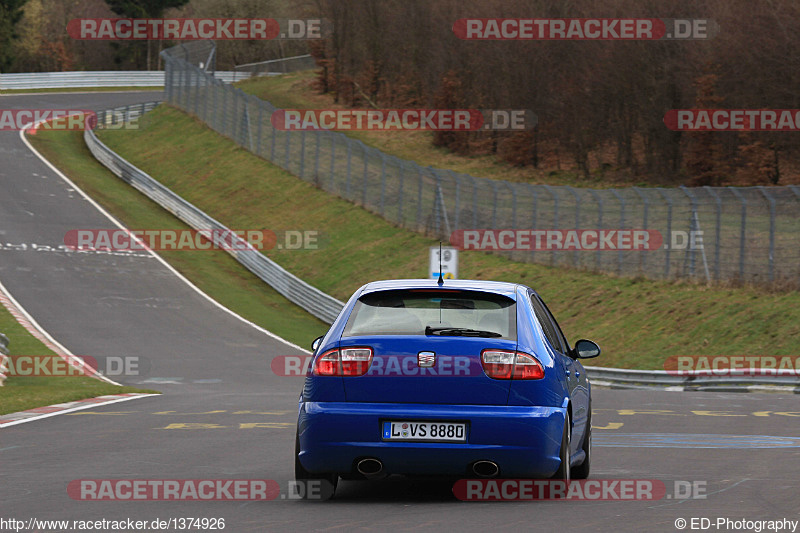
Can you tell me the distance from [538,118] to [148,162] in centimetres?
1879

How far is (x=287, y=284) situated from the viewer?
41.4m

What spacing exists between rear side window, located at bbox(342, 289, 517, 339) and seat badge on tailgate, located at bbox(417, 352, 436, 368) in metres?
0.20

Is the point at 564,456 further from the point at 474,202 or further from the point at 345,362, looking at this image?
the point at 474,202

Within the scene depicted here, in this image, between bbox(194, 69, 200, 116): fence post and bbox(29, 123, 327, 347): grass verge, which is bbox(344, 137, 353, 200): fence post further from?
bbox(194, 69, 200, 116): fence post

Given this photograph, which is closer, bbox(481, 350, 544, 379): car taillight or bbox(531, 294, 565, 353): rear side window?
bbox(481, 350, 544, 379): car taillight

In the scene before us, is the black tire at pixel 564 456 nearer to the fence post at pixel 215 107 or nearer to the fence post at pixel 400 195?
the fence post at pixel 400 195

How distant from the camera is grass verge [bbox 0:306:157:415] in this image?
1773 cm

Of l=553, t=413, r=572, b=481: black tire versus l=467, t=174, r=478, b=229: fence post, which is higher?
l=467, t=174, r=478, b=229: fence post

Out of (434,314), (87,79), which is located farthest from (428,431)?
(87,79)

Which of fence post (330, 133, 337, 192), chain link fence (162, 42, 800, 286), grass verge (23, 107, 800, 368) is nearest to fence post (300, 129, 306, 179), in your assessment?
chain link fence (162, 42, 800, 286)

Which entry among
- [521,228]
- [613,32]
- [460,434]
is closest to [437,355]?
[460,434]

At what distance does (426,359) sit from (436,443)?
21.1 inches

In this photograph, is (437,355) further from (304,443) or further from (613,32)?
(613,32)

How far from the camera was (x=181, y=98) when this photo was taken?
69188mm
